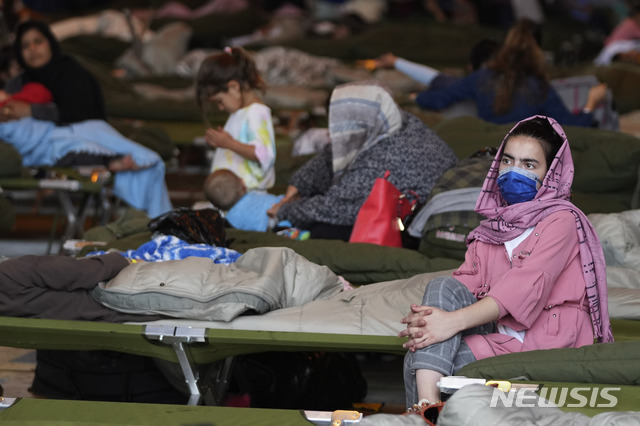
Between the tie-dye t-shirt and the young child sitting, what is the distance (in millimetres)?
89

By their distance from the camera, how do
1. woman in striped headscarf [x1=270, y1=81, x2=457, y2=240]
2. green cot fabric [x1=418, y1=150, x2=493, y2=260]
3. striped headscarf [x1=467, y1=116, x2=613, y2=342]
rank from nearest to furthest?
striped headscarf [x1=467, y1=116, x2=613, y2=342] → green cot fabric [x1=418, y1=150, x2=493, y2=260] → woman in striped headscarf [x1=270, y1=81, x2=457, y2=240]

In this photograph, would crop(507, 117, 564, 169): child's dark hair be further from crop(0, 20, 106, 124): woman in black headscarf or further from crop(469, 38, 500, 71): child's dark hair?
crop(0, 20, 106, 124): woman in black headscarf

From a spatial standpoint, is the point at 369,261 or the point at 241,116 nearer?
the point at 369,261

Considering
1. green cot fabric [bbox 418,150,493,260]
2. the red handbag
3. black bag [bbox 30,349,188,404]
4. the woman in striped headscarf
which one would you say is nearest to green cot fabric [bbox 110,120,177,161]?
the woman in striped headscarf

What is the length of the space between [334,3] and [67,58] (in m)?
4.91

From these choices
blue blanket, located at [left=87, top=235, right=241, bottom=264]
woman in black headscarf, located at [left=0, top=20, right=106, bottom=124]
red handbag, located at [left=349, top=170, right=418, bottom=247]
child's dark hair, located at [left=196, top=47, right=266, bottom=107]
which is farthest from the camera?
woman in black headscarf, located at [left=0, top=20, right=106, bottom=124]

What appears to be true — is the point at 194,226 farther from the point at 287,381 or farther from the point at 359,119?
the point at 359,119

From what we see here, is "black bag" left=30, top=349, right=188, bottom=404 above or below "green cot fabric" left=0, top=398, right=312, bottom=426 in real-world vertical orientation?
below

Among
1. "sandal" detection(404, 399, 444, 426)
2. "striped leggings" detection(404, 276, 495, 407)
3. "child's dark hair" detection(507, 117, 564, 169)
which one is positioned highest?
"child's dark hair" detection(507, 117, 564, 169)

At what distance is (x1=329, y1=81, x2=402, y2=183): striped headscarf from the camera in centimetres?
348

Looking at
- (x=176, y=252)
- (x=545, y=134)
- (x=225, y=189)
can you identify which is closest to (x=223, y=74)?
(x=225, y=189)

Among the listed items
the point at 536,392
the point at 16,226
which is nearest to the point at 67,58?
the point at 16,226

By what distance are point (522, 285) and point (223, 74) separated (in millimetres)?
2057

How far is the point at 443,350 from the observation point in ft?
6.84
